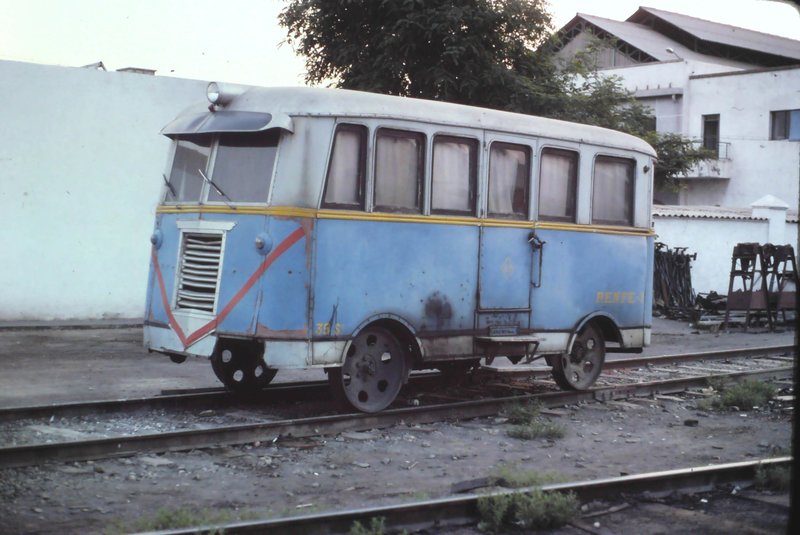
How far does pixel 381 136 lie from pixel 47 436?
397 cm

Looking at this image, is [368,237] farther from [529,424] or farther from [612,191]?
[612,191]

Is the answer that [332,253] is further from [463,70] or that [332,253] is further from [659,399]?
[463,70]

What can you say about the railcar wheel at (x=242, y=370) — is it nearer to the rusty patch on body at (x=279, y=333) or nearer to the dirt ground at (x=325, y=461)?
the dirt ground at (x=325, y=461)

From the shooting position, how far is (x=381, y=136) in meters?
9.51

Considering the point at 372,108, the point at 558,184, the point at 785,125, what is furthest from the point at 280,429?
the point at 785,125

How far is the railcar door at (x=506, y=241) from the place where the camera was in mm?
10352

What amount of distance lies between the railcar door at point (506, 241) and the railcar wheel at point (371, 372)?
1.05 m

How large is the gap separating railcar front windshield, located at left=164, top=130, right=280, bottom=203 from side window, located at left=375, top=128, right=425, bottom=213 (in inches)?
40.0

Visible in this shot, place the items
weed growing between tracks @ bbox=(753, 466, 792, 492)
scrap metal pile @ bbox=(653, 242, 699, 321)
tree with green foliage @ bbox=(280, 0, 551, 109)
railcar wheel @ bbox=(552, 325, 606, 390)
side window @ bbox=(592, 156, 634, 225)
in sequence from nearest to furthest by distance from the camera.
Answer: weed growing between tracks @ bbox=(753, 466, 792, 492) < side window @ bbox=(592, 156, 634, 225) < railcar wheel @ bbox=(552, 325, 606, 390) < tree with green foliage @ bbox=(280, 0, 551, 109) < scrap metal pile @ bbox=(653, 242, 699, 321)

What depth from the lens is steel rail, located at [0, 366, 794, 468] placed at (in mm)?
7414

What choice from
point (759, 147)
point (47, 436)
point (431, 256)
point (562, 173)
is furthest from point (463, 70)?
point (759, 147)

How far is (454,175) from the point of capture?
10.1 meters

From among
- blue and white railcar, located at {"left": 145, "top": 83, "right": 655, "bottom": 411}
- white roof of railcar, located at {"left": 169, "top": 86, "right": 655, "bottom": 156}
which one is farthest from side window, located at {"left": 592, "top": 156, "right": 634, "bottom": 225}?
white roof of railcar, located at {"left": 169, "top": 86, "right": 655, "bottom": 156}

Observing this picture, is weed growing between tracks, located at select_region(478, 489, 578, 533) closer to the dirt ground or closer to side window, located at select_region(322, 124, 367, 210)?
the dirt ground
